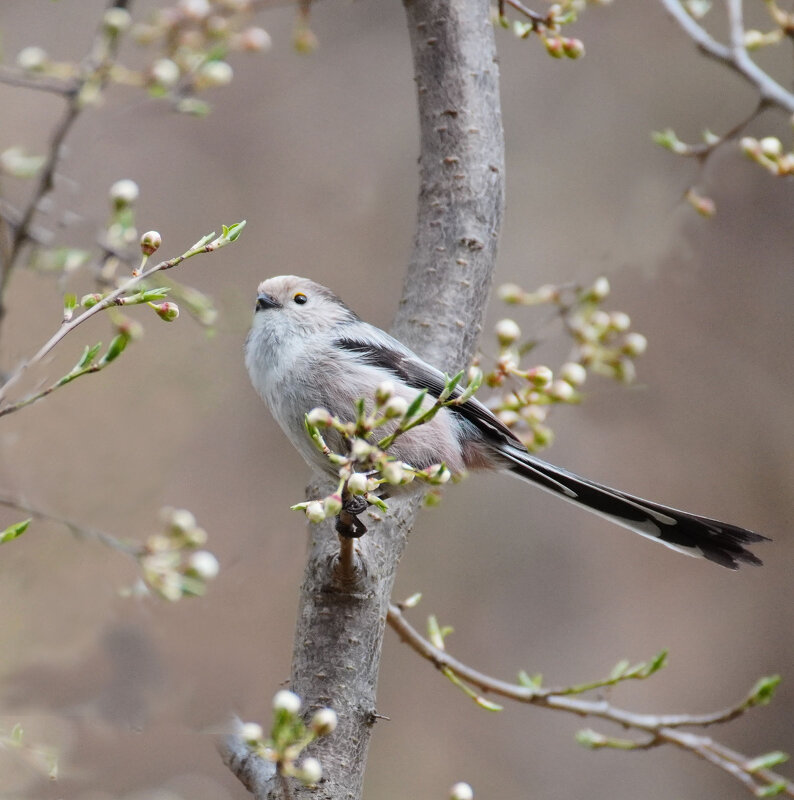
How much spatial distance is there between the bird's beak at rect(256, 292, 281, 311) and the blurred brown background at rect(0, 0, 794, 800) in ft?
2.97

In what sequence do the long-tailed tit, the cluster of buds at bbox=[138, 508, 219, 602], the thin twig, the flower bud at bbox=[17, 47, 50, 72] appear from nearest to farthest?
1. the thin twig
2. the cluster of buds at bbox=[138, 508, 219, 602]
3. the flower bud at bbox=[17, 47, 50, 72]
4. the long-tailed tit

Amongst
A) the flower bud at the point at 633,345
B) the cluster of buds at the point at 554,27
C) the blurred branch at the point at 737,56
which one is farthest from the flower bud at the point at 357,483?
the blurred branch at the point at 737,56

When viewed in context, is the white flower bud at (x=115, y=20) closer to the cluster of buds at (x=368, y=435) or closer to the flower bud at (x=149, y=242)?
the flower bud at (x=149, y=242)

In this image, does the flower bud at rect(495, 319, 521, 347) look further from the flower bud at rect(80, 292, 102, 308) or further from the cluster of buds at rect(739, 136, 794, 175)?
the flower bud at rect(80, 292, 102, 308)

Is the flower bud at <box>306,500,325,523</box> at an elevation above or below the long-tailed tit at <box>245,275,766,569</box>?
below

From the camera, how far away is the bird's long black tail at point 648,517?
215 centimetres

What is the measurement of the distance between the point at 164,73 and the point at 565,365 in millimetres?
1295

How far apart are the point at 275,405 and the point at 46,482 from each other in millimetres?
1238

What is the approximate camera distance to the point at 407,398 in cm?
239

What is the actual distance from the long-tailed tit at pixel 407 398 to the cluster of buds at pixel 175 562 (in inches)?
20.4

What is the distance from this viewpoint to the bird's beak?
8.61 feet

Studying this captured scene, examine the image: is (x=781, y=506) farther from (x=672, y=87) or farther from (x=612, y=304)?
(x=672, y=87)

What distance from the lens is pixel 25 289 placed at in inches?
130

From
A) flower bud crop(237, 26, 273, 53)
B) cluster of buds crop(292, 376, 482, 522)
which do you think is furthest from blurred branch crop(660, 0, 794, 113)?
cluster of buds crop(292, 376, 482, 522)
